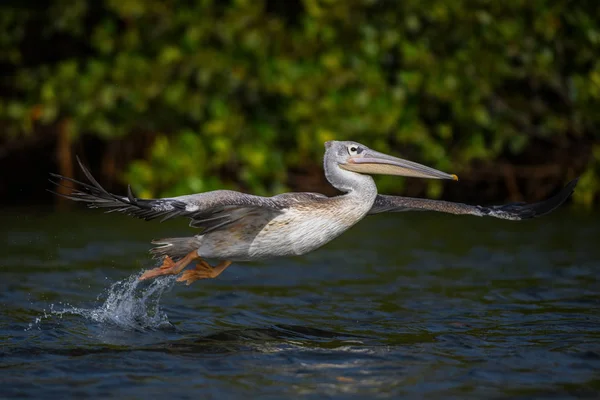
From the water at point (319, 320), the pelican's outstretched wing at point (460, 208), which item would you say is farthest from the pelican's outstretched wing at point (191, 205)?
the pelican's outstretched wing at point (460, 208)

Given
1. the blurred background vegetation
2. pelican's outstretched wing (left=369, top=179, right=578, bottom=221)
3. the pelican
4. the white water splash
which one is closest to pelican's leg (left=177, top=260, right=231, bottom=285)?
the pelican

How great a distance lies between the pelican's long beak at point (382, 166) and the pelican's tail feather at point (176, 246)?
1.17 metres

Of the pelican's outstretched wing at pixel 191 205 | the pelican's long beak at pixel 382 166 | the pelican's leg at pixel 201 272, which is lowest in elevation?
the pelican's leg at pixel 201 272

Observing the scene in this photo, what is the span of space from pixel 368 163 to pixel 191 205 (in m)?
1.39

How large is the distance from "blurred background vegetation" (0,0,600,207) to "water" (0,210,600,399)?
80.5 inches

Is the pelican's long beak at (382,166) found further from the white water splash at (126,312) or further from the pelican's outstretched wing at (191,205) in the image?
the white water splash at (126,312)

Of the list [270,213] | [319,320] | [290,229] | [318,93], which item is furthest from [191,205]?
[318,93]

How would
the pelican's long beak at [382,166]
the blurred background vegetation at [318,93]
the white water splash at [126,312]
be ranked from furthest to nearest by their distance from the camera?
1. the blurred background vegetation at [318,93]
2. the white water splash at [126,312]
3. the pelican's long beak at [382,166]

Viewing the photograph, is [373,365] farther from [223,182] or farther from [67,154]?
[67,154]

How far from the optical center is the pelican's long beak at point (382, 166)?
7.10 metres

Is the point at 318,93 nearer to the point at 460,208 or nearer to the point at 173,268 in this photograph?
the point at 460,208

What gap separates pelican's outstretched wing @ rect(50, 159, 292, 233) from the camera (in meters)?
6.11

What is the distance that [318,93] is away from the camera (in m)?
14.2

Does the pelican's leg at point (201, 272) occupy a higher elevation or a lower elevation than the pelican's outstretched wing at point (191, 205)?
lower
